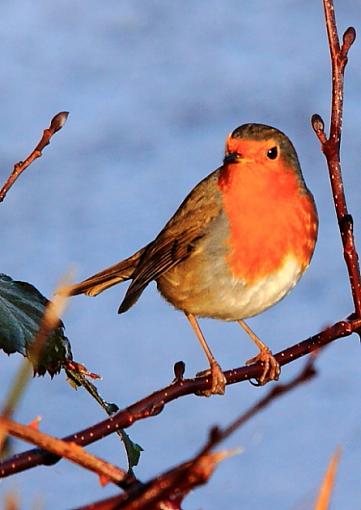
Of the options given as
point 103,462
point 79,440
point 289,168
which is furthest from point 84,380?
point 289,168

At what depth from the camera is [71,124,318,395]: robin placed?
2387mm

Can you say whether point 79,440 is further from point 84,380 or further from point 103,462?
point 84,380

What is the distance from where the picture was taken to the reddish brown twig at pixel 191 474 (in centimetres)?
53

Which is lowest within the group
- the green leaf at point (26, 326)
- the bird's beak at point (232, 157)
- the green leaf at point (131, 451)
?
the green leaf at point (131, 451)

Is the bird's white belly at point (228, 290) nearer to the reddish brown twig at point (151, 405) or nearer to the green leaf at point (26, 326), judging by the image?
the reddish brown twig at point (151, 405)

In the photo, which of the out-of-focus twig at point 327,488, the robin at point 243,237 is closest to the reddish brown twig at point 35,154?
the robin at point 243,237

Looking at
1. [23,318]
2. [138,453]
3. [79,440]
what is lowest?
[138,453]

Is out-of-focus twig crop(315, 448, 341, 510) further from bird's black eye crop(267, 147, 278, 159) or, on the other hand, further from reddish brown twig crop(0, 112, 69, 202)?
bird's black eye crop(267, 147, 278, 159)

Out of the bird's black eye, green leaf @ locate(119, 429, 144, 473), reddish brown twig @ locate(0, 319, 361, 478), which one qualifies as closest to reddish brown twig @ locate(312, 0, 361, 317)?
reddish brown twig @ locate(0, 319, 361, 478)

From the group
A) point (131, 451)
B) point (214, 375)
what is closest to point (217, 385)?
point (214, 375)

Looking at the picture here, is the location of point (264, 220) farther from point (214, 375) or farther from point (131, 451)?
point (131, 451)

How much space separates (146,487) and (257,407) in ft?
0.37

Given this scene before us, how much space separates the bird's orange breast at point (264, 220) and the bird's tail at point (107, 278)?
473 millimetres

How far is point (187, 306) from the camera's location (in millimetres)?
2584
